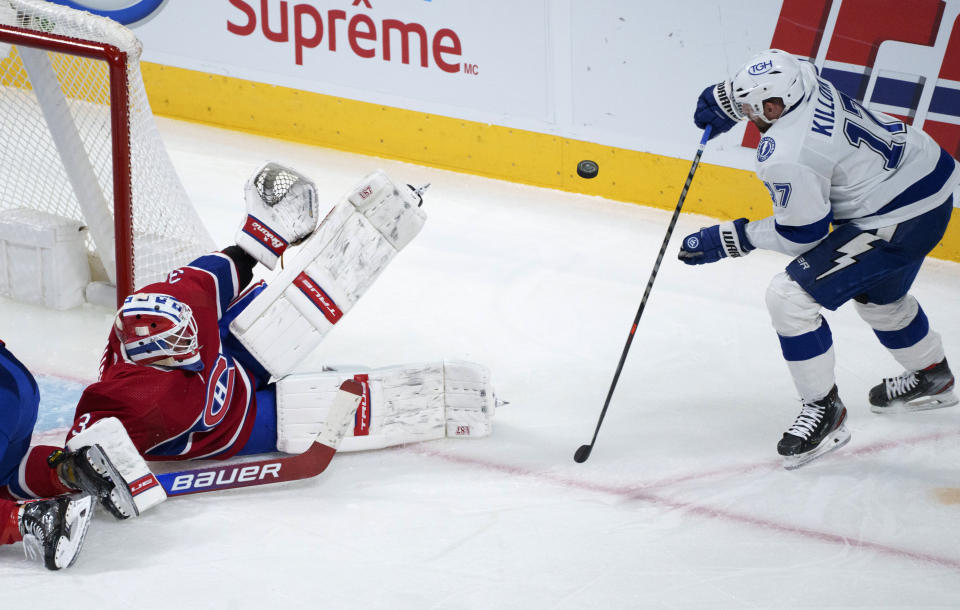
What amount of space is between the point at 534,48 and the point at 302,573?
9.53 ft

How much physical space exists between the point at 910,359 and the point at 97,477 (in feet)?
7.26

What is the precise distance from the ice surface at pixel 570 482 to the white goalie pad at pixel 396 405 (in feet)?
0.18

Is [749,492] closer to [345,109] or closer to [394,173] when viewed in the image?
[394,173]

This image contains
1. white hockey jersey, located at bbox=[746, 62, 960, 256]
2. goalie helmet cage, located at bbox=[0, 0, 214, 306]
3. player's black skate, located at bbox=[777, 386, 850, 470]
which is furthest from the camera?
goalie helmet cage, located at bbox=[0, 0, 214, 306]

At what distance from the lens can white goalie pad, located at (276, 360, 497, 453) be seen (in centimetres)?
274

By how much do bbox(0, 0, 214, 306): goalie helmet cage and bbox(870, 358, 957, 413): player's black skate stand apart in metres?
2.13

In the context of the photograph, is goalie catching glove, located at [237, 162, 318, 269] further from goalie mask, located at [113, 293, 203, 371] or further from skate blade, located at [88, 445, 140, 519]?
skate blade, located at [88, 445, 140, 519]

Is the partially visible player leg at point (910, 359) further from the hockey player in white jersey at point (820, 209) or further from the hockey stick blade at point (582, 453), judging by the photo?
the hockey stick blade at point (582, 453)

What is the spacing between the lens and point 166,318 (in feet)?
7.68

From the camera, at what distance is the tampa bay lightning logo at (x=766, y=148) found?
2584 millimetres

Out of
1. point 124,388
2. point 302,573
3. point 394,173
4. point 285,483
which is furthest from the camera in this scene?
point 394,173

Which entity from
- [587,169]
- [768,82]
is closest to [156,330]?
[768,82]

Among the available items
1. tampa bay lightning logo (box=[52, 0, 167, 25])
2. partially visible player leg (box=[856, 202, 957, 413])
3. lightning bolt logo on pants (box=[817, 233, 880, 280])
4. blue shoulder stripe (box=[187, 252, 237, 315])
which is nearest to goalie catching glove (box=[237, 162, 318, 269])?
blue shoulder stripe (box=[187, 252, 237, 315])

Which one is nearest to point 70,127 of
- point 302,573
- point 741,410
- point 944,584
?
point 302,573
